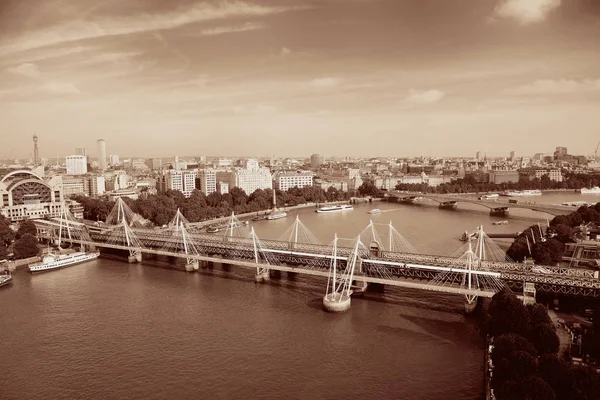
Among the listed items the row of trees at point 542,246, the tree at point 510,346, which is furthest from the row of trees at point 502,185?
the tree at point 510,346

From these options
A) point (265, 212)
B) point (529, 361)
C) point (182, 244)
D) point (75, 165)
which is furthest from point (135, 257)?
point (75, 165)

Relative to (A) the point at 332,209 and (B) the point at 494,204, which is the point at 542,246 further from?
(A) the point at 332,209

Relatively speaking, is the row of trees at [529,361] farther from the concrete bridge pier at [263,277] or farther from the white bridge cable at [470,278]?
the concrete bridge pier at [263,277]

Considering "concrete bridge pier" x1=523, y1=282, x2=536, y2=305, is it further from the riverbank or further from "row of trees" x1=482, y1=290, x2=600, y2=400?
the riverbank

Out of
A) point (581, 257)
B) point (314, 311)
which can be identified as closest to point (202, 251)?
point (314, 311)

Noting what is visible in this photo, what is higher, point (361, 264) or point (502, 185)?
point (502, 185)
